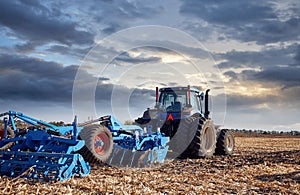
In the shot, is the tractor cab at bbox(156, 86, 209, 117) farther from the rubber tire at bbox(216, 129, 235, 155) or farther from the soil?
the soil

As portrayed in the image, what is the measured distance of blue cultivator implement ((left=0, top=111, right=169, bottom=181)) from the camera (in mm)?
9102

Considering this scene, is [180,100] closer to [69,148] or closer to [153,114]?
[153,114]

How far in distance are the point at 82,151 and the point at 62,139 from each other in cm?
74

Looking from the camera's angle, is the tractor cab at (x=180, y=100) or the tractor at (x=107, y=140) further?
the tractor cab at (x=180, y=100)

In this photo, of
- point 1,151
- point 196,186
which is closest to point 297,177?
point 196,186

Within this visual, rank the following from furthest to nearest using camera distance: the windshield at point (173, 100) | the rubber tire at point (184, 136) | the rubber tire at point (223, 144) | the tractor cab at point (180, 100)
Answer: the rubber tire at point (223, 144)
the windshield at point (173, 100)
the tractor cab at point (180, 100)
the rubber tire at point (184, 136)

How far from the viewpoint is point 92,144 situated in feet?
33.0

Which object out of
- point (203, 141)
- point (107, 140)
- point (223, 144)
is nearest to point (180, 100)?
point (203, 141)

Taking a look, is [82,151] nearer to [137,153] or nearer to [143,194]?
[137,153]

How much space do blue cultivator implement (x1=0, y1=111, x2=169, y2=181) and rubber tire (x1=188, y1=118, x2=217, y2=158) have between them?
164cm

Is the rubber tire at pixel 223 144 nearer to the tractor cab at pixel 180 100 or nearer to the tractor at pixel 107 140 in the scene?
the tractor at pixel 107 140

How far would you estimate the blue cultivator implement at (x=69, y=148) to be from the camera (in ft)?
29.9

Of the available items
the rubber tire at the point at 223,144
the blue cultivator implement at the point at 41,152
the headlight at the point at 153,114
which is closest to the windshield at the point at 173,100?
the headlight at the point at 153,114

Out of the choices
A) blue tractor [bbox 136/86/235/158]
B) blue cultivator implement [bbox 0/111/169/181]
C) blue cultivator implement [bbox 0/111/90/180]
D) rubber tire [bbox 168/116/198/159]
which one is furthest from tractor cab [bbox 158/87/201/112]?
blue cultivator implement [bbox 0/111/90/180]
